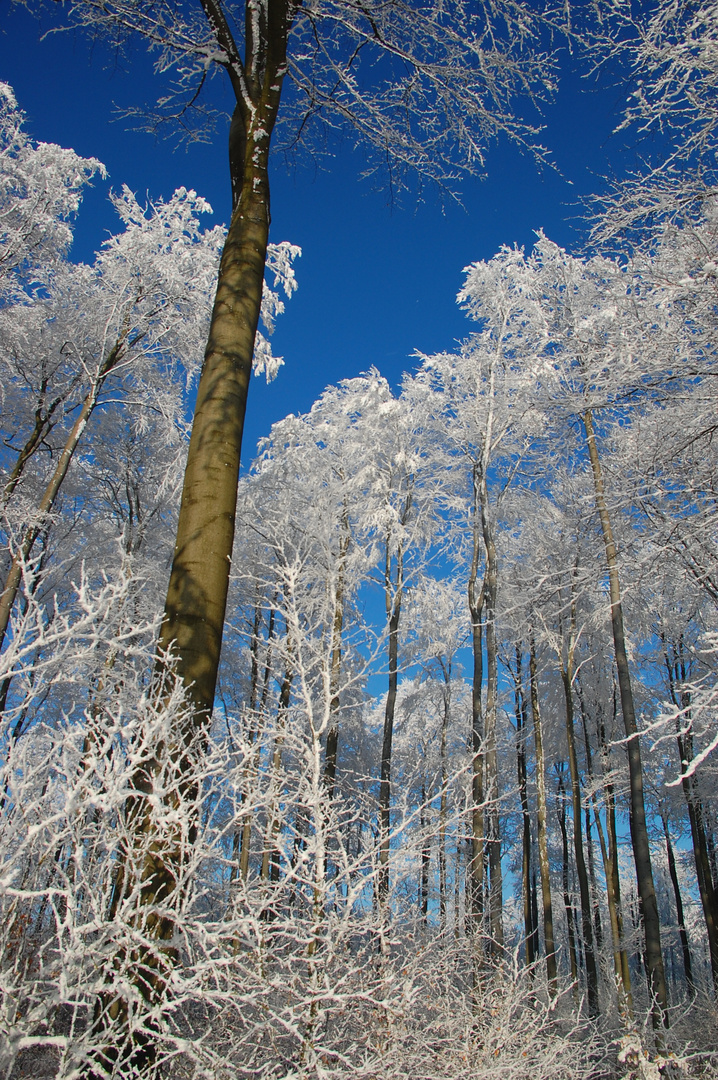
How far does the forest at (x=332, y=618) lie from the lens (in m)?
2.14

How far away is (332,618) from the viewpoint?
3264mm

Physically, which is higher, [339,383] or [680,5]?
[339,383]

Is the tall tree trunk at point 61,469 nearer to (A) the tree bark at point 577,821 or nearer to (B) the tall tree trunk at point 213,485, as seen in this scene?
(B) the tall tree trunk at point 213,485

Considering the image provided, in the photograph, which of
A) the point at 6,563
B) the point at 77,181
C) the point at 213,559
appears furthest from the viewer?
the point at 6,563

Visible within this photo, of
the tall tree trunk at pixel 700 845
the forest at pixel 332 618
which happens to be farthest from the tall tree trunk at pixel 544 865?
the tall tree trunk at pixel 700 845

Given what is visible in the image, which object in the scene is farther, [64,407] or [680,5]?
[64,407]

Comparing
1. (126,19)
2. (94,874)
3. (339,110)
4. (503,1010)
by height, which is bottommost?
(503,1010)

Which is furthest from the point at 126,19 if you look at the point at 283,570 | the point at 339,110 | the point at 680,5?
the point at 680,5

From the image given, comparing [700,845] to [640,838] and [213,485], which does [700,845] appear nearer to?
[640,838]

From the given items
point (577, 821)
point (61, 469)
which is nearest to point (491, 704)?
point (577, 821)

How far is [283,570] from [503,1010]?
11.7 ft

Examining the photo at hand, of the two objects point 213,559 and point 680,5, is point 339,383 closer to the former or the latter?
point 680,5

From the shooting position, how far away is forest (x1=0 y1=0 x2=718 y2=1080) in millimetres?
2145

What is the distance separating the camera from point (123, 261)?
1045cm
